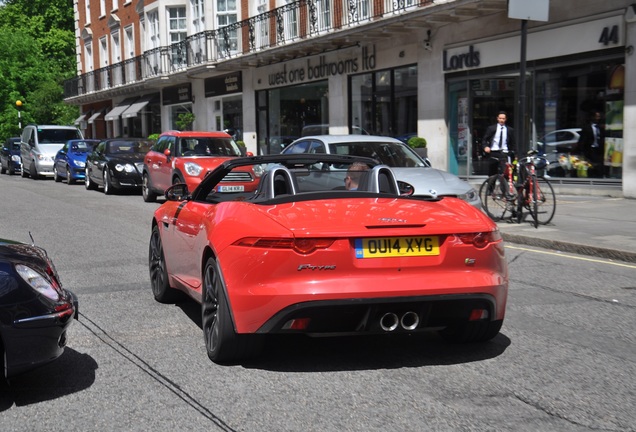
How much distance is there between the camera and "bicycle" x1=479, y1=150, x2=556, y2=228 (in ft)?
41.8

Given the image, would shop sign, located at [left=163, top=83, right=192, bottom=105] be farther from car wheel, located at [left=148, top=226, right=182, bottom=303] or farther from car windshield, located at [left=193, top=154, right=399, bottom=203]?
car windshield, located at [left=193, top=154, right=399, bottom=203]

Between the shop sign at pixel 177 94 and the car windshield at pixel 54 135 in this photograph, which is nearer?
the car windshield at pixel 54 135

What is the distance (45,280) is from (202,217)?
1.54m

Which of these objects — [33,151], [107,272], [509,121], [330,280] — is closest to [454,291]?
[330,280]

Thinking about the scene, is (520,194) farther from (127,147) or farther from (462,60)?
(127,147)

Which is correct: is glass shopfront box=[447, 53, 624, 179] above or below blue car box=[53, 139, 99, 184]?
above

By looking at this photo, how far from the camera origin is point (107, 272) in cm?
895

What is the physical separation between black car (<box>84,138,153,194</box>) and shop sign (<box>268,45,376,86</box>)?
6.36 m

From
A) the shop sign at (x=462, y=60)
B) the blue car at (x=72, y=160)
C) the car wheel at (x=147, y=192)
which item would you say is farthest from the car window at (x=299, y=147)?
the blue car at (x=72, y=160)

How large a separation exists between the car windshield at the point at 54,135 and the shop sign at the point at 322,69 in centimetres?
764

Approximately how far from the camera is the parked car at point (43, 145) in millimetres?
30266

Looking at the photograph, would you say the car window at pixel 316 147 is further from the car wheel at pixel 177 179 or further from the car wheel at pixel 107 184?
the car wheel at pixel 107 184

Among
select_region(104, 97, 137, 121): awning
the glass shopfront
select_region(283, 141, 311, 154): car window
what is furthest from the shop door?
select_region(104, 97, 137, 121): awning

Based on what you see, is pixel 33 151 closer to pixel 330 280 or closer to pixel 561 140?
pixel 561 140
